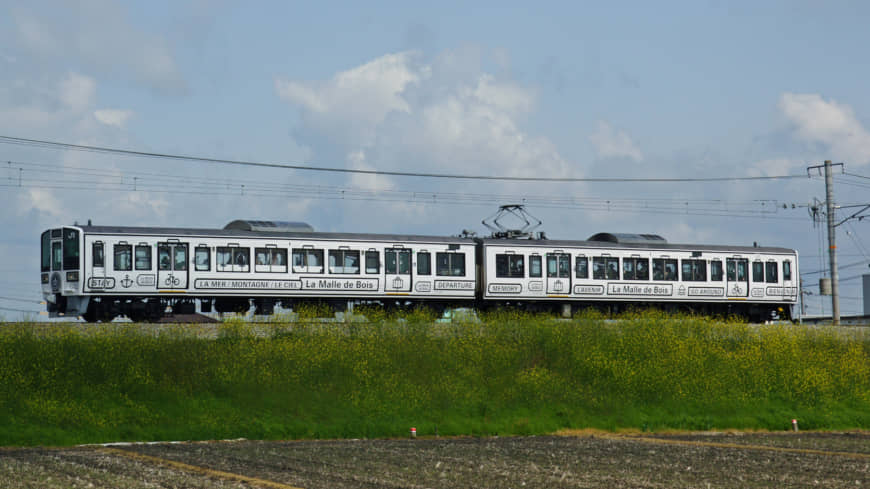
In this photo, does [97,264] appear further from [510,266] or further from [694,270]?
[694,270]

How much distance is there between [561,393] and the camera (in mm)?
34188

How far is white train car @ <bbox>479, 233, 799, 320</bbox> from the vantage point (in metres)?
45.5

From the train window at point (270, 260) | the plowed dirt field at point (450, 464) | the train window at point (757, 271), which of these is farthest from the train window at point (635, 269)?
the plowed dirt field at point (450, 464)

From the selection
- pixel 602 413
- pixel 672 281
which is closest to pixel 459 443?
pixel 602 413

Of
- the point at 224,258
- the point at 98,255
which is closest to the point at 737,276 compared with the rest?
the point at 224,258

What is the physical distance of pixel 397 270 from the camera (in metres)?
43.1

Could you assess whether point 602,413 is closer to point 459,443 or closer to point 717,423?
point 717,423

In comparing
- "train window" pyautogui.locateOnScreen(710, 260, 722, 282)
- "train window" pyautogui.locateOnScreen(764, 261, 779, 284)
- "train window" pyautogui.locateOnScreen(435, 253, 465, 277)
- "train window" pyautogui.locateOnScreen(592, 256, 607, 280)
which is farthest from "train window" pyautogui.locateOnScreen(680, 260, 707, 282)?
"train window" pyautogui.locateOnScreen(435, 253, 465, 277)

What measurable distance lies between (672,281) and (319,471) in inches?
1247

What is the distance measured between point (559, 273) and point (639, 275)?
4.31m

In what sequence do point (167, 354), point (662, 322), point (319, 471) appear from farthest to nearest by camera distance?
point (662, 322) < point (167, 354) < point (319, 471)

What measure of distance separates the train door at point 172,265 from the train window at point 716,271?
81.4 ft

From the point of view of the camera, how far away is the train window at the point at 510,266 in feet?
148

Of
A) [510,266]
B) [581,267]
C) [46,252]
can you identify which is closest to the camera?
[46,252]
